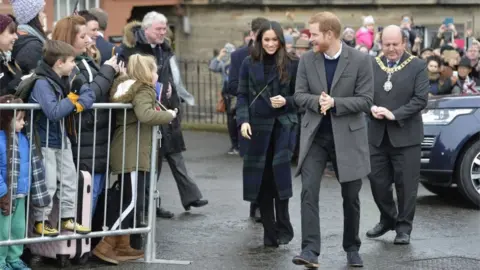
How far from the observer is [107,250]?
9.11 metres

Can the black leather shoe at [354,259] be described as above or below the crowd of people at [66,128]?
below

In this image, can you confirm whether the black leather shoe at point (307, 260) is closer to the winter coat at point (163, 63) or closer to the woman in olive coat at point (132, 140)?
the woman in olive coat at point (132, 140)

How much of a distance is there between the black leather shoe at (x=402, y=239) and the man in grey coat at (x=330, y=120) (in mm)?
1044

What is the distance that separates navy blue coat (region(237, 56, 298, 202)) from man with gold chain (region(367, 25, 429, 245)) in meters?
0.77

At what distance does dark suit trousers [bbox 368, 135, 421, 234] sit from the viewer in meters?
10.2

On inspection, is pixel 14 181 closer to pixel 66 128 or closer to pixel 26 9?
pixel 66 128

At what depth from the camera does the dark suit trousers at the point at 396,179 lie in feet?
33.4

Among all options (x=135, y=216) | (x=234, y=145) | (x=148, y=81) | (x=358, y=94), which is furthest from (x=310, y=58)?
(x=234, y=145)

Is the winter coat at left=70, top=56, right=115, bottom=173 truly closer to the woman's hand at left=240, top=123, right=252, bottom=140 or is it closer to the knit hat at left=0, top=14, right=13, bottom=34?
the knit hat at left=0, top=14, right=13, bottom=34

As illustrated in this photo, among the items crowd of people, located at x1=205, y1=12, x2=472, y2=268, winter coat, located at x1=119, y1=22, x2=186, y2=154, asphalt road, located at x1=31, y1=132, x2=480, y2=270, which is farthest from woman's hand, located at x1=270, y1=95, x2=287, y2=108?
winter coat, located at x1=119, y1=22, x2=186, y2=154

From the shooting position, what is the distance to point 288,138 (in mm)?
9789

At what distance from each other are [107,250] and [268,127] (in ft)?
5.68

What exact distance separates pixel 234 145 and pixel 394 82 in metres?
7.46

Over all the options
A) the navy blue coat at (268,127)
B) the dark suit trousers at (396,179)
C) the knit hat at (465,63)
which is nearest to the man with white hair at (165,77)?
the navy blue coat at (268,127)
